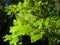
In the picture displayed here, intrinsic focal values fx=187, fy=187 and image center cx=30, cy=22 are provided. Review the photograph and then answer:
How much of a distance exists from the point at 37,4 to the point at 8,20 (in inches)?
282

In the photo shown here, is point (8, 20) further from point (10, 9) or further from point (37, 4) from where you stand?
point (37, 4)

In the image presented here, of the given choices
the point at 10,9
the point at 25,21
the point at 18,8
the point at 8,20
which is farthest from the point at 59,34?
the point at 8,20

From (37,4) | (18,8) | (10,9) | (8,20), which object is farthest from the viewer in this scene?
(8,20)

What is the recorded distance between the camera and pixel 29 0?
176 inches

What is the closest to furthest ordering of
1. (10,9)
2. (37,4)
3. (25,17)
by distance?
(25,17) → (37,4) → (10,9)

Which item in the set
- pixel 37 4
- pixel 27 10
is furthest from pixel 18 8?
pixel 37 4

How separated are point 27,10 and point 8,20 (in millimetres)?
6867

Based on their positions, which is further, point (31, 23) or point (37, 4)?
point (37, 4)

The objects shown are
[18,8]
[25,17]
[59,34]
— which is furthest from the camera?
[18,8]

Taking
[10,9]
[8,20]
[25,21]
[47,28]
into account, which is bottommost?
[8,20]

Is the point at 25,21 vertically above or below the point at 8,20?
above

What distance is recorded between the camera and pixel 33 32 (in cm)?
234

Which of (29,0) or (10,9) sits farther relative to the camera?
(10,9)

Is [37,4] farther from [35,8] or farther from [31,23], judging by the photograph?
[31,23]
